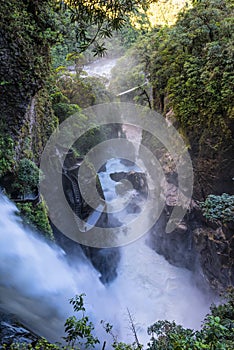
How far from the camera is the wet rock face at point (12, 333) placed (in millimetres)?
2877

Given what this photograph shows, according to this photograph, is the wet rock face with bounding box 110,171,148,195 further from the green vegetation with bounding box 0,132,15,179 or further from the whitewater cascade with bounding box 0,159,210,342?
the green vegetation with bounding box 0,132,15,179

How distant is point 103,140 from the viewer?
13039 millimetres

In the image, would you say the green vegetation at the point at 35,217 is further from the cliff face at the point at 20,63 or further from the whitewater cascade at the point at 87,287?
the cliff face at the point at 20,63

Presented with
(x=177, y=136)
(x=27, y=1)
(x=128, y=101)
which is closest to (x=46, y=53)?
(x=27, y=1)

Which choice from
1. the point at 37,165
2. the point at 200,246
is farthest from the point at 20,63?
the point at 200,246

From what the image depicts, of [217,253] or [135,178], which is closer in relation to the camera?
[217,253]

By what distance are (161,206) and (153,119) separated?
3532 mm

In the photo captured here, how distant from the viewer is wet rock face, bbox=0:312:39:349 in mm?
2877

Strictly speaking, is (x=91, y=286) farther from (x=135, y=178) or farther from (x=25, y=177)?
(x=135, y=178)

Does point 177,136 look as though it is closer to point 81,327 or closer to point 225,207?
point 225,207

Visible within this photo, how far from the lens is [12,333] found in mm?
2982

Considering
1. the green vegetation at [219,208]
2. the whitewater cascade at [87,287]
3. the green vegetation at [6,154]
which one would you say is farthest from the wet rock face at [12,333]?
the green vegetation at [219,208]

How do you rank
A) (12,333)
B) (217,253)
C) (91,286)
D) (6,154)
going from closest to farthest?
(12,333)
(6,154)
(217,253)
(91,286)

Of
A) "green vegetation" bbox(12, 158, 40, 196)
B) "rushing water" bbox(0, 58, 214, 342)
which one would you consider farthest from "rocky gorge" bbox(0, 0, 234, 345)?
"rushing water" bbox(0, 58, 214, 342)
